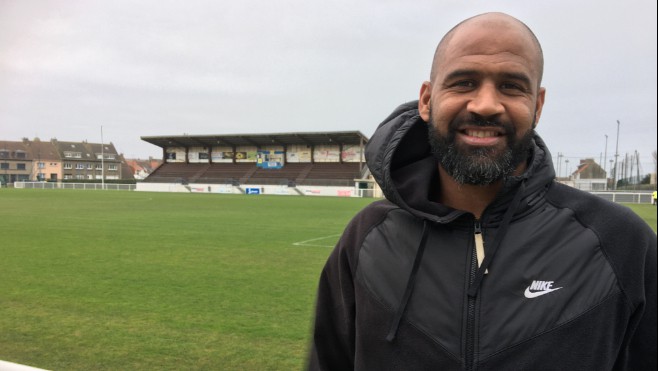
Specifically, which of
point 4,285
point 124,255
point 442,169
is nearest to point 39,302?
point 4,285

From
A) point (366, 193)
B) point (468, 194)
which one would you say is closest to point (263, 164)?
point (366, 193)

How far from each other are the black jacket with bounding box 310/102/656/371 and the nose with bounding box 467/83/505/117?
221 millimetres

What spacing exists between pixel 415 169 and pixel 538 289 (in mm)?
549

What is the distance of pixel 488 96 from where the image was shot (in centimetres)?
138

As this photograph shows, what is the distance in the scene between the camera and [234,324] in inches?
197

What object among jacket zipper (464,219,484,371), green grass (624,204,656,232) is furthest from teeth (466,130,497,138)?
green grass (624,204,656,232)

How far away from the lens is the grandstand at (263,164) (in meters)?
49.2

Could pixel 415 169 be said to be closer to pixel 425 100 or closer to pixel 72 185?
pixel 425 100

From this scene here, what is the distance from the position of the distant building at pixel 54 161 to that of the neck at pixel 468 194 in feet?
256

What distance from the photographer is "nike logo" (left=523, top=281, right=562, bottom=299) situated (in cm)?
133

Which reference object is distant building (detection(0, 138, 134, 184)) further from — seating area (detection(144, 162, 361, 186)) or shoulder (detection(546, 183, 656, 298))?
shoulder (detection(546, 183, 656, 298))

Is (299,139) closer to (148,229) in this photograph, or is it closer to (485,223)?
(148,229)

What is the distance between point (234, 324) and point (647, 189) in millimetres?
33640

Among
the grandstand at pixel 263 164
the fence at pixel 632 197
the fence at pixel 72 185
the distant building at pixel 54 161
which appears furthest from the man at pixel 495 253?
the distant building at pixel 54 161
